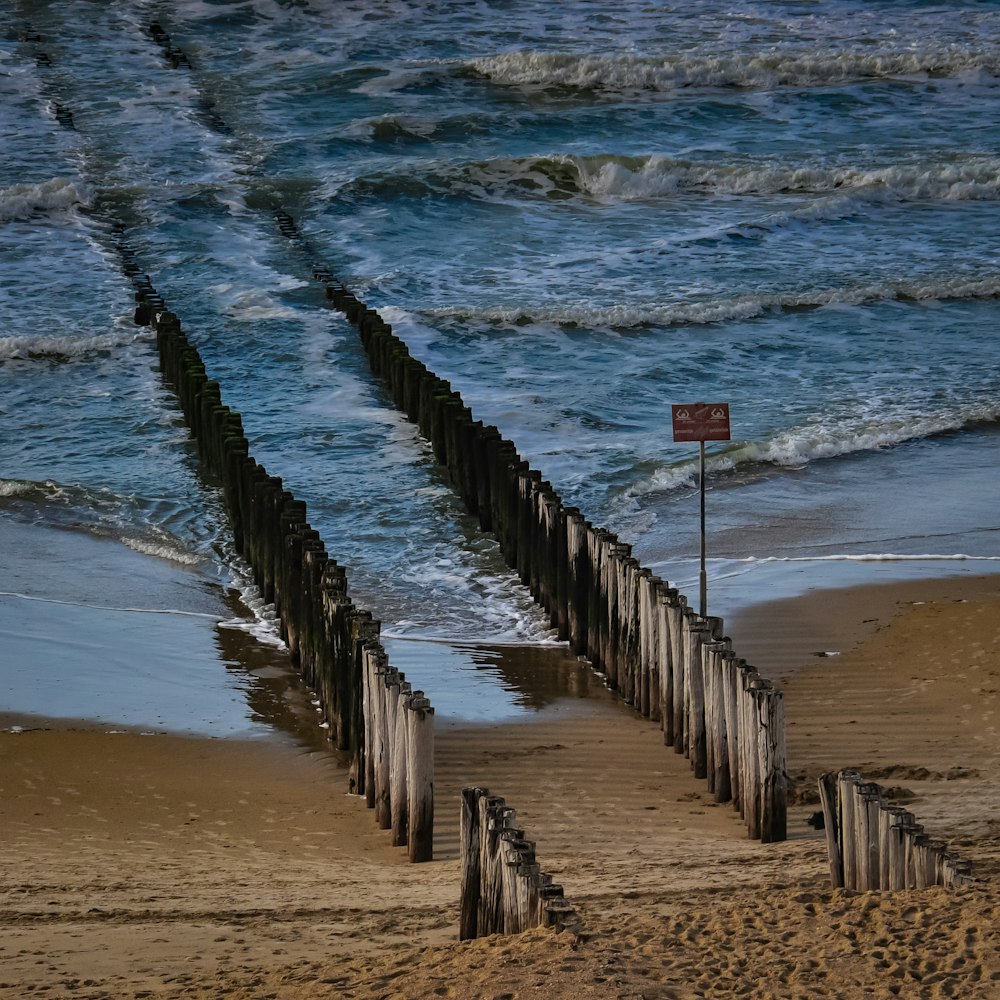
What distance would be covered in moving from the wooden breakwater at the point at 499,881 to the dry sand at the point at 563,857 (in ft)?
0.38

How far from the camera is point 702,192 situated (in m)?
33.9

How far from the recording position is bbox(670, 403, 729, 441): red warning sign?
12719mm

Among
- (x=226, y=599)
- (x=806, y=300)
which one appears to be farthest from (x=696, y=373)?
(x=226, y=599)

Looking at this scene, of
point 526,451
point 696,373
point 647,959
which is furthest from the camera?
point 696,373

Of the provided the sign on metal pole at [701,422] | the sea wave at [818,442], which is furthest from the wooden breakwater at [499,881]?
the sea wave at [818,442]

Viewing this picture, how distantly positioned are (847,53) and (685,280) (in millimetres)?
18482

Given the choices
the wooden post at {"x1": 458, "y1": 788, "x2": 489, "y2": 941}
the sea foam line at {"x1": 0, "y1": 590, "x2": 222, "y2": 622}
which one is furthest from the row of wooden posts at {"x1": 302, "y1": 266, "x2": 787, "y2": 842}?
the sea foam line at {"x1": 0, "y1": 590, "x2": 222, "y2": 622}

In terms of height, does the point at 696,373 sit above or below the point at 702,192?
below

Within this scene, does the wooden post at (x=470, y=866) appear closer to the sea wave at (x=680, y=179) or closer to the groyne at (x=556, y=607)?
the groyne at (x=556, y=607)

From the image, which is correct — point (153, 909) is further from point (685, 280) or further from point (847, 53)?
point (847, 53)

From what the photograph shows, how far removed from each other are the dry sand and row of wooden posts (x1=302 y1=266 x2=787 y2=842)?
0.25 m

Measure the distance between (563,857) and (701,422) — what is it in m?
4.51

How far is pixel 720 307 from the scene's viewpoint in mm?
25438

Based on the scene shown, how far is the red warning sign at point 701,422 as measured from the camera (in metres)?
12.7
